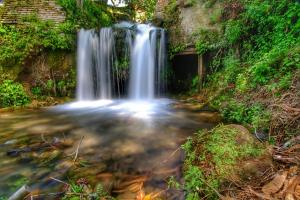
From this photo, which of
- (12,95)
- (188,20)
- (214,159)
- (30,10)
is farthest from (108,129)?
(30,10)

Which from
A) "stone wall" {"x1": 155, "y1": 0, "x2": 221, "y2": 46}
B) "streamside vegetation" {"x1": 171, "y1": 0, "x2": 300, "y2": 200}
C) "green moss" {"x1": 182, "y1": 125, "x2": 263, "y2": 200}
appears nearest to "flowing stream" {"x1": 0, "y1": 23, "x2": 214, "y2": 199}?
"green moss" {"x1": 182, "y1": 125, "x2": 263, "y2": 200}

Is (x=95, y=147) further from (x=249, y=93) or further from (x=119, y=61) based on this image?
(x=119, y=61)

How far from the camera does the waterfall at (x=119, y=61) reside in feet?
34.6

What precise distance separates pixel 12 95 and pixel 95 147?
5707mm

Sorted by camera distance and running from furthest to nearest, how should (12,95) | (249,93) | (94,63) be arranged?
(94,63)
(12,95)
(249,93)

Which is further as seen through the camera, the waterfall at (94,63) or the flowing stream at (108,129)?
the waterfall at (94,63)

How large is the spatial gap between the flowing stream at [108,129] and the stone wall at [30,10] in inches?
61.7

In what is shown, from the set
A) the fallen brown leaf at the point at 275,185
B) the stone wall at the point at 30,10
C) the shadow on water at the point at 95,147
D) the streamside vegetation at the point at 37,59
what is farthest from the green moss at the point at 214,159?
the stone wall at the point at 30,10

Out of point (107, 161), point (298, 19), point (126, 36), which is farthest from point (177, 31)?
point (107, 161)

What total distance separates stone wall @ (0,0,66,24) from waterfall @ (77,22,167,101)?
154 centimetres

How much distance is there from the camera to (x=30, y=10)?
10789mm

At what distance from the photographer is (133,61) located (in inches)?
424

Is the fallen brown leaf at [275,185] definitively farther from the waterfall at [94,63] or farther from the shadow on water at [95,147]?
the waterfall at [94,63]

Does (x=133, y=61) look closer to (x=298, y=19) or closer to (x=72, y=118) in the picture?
(x=72, y=118)
